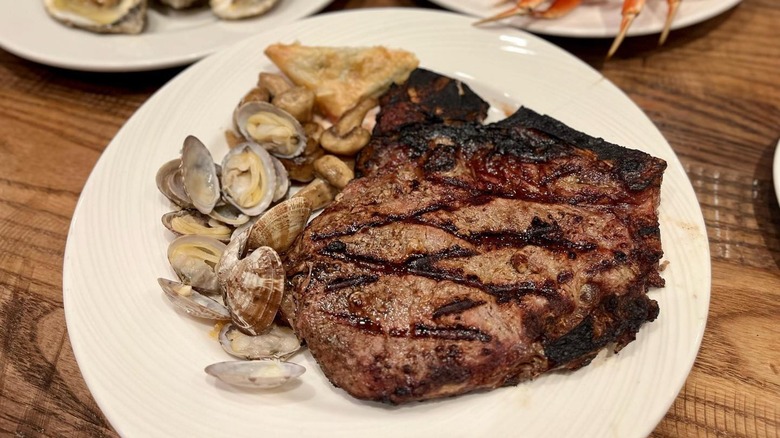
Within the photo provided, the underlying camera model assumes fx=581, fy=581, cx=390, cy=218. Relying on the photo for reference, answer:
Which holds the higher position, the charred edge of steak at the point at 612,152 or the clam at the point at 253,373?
the charred edge of steak at the point at 612,152

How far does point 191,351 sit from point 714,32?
11.2 feet

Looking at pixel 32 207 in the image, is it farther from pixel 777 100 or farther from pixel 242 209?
pixel 777 100

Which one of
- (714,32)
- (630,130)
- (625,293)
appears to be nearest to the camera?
(625,293)

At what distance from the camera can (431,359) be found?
5.88 ft

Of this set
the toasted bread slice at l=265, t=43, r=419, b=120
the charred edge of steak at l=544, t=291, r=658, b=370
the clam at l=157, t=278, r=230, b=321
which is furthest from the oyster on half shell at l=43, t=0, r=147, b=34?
the charred edge of steak at l=544, t=291, r=658, b=370

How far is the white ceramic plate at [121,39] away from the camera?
2.97m

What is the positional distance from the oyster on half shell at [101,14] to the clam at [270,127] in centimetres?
111

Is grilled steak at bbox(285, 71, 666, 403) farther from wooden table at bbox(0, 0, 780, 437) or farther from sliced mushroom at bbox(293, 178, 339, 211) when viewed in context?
wooden table at bbox(0, 0, 780, 437)

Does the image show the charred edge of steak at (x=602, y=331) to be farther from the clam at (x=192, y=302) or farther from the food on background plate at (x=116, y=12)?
the food on background plate at (x=116, y=12)

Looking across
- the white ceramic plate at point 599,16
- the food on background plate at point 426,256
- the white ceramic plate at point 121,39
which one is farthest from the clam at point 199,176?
the white ceramic plate at point 599,16

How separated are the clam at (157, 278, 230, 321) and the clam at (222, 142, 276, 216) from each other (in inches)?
16.9

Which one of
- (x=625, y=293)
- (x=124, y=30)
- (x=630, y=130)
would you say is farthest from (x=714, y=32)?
(x=124, y=30)

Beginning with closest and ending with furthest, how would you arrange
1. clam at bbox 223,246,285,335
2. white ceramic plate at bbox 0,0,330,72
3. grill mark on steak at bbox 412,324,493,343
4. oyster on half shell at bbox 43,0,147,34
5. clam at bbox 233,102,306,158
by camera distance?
grill mark on steak at bbox 412,324,493,343, clam at bbox 223,246,285,335, clam at bbox 233,102,306,158, white ceramic plate at bbox 0,0,330,72, oyster on half shell at bbox 43,0,147,34

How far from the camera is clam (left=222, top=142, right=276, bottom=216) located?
7.72ft
